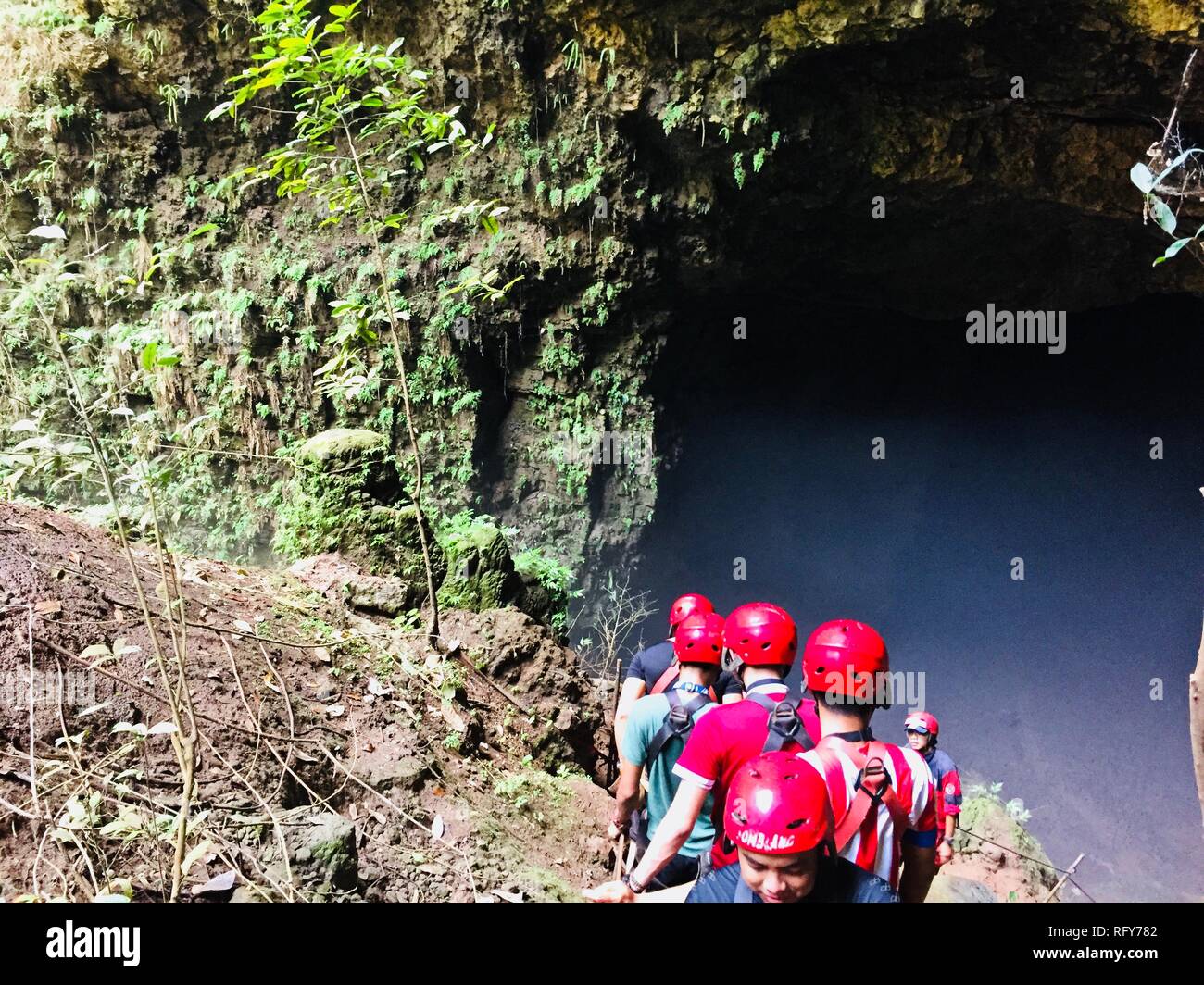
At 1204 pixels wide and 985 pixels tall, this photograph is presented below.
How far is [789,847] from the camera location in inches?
70.6

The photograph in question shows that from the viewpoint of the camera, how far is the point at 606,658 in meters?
8.40

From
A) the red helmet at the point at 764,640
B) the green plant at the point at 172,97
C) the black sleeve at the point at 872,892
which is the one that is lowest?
the black sleeve at the point at 872,892

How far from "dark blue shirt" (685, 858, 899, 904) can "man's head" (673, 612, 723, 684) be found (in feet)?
3.59

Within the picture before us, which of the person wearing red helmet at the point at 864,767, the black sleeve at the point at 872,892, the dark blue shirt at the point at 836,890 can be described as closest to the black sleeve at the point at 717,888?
the dark blue shirt at the point at 836,890

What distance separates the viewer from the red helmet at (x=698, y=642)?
2.95 metres

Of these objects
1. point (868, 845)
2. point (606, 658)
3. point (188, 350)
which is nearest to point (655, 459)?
point (606, 658)

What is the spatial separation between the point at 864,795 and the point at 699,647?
2.90 ft

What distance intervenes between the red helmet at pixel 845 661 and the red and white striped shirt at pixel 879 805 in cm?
16

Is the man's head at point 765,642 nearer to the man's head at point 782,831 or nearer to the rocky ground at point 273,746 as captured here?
the man's head at point 782,831

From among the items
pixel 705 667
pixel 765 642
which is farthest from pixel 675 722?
pixel 765 642

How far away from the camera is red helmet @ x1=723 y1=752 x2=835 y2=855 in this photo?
1795mm

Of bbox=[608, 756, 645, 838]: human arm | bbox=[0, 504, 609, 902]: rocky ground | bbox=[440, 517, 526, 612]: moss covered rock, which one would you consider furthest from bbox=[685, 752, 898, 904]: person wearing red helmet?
bbox=[440, 517, 526, 612]: moss covered rock
